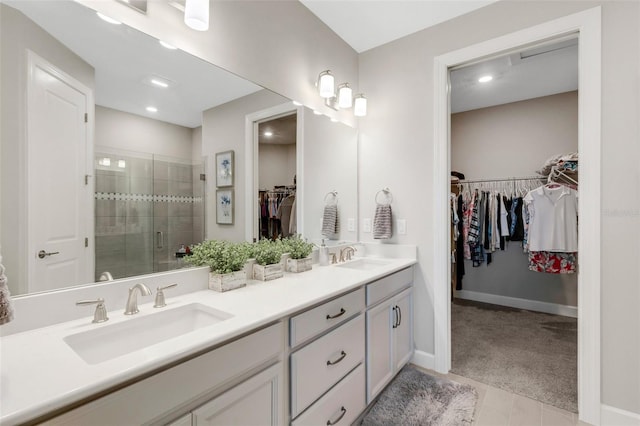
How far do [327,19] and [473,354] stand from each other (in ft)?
9.69

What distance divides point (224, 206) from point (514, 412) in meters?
2.11

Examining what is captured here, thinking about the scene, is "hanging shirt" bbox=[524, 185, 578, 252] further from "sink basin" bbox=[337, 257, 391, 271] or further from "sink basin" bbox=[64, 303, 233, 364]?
"sink basin" bbox=[64, 303, 233, 364]

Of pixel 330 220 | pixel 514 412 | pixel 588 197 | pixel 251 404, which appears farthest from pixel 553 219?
pixel 251 404

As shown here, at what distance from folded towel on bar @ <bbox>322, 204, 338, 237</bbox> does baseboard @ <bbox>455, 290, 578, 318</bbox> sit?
2.69 meters

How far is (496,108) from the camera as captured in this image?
3.97 metres

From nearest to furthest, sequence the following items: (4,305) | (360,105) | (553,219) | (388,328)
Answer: (4,305) < (388,328) < (360,105) < (553,219)

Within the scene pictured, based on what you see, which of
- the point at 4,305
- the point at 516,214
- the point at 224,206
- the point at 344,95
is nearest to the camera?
the point at 4,305

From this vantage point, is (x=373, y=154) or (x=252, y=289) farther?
(x=373, y=154)

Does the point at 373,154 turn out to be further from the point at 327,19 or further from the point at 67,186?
the point at 67,186

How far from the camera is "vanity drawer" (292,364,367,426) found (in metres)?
1.34

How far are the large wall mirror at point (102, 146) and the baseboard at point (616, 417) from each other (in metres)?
2.30

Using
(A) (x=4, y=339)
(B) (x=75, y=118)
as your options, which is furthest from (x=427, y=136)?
(A) (x=4, y=339)

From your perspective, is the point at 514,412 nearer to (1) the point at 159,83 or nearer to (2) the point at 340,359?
(2) the point at 340,359

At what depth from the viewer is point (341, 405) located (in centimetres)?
153
